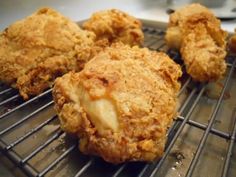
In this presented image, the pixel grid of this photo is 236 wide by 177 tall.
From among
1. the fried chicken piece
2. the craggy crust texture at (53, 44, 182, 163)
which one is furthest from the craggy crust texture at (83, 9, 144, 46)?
the craggy crust texture at (53, 44, 182, 163)

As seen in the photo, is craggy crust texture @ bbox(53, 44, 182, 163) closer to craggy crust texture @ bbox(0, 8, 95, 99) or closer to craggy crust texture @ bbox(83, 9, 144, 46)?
craggy crust texture @ bbox(0, 8, 95, 99)

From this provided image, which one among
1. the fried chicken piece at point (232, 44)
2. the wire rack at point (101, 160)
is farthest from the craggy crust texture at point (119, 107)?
the fried chicken piece at point (232, 44)

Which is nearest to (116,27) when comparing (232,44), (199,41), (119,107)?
(199,41)

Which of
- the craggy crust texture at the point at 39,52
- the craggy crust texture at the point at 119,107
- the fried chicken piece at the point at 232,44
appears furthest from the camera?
the fried chicken piece at the point at 232,44

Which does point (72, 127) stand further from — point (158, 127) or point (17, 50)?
point (17, 50)

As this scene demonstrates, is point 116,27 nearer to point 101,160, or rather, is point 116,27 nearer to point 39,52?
point 39,52

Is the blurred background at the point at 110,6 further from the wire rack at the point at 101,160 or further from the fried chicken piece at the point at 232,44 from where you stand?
the wire rack at the point at 101,160

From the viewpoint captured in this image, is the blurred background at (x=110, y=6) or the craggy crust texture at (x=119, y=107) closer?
the craggy crust texture at (x=119, y=107)

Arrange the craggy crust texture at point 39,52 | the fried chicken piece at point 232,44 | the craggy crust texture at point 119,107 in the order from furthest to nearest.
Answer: the fried chicken piece at point 232,44 < the craggy crust texture at point 39,52 < the craggy crust texture at point 119,107
